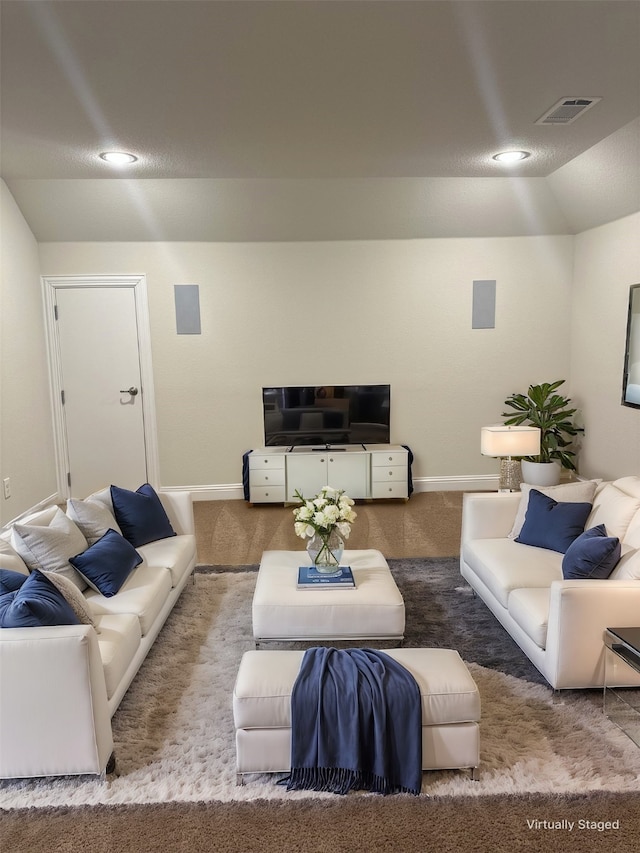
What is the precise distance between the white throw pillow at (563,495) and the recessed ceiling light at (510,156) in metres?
2.28

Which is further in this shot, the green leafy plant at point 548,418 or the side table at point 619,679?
the green leafy plant at point 548,418

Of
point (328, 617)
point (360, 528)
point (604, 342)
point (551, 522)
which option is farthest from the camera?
point (604, 342)

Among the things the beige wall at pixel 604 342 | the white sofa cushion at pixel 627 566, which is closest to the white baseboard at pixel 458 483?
the beige wall at pixel 604 342

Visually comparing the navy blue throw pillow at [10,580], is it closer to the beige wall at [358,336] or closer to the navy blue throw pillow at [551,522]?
the navy blue throw pillow at [551,522]

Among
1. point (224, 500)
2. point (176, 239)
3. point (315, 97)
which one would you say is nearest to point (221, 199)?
point (176, 239)

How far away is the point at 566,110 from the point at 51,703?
12.3 feet

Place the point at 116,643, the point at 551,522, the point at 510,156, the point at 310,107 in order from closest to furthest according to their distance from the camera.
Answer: the point at 116,643, the point at 310,107, the point at 551,522, the point at 510,156

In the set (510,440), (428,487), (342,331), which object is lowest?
(428,487)

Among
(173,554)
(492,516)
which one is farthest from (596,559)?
(173,554)

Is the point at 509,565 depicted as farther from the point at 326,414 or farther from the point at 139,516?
the point at 326,414

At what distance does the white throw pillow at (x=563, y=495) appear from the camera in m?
3.67

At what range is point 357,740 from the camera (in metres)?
2.22

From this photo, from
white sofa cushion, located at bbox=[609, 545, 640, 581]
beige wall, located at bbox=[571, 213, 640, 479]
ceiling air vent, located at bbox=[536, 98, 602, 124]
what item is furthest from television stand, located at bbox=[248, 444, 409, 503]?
ceiling air vent, located at bbox=[536, 98, 602, 124]

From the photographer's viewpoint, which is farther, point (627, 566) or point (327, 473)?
point (327, 473)
